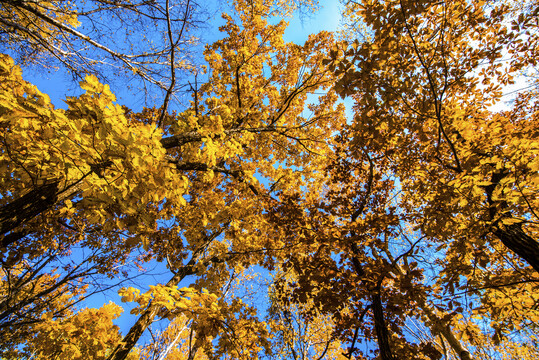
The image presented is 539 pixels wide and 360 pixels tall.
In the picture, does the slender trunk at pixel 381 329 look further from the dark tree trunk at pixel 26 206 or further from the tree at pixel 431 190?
the dark tree trunk at pixel 26 206

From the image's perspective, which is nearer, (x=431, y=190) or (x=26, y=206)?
(x=26, y=206)

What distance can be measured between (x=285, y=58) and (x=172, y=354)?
55.3 feet

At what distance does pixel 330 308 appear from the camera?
127 inches

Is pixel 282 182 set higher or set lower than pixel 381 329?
higher

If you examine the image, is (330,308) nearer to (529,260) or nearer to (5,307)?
(529,260)

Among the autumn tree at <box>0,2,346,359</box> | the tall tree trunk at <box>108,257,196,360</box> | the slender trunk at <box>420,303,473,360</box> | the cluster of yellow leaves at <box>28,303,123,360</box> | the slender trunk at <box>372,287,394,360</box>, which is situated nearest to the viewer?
the autumn tree at <box>0,2,346,359</box>

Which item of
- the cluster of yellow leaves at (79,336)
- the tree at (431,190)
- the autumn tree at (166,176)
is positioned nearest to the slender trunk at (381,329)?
the tree at (431,190)

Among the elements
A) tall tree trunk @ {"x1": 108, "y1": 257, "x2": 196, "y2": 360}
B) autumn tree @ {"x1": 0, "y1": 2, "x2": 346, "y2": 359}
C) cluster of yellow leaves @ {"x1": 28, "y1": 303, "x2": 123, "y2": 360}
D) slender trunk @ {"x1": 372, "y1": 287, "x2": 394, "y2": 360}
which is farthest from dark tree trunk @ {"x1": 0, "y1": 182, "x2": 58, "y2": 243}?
slender trunk @ {"x1": 372, "y1": 287, "x2": 394, "y2": 360}

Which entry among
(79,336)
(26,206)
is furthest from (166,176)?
(79,336)

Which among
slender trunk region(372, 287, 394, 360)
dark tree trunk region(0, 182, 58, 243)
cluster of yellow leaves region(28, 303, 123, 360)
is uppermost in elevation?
slender trunk region(372, 287, 394, 360)

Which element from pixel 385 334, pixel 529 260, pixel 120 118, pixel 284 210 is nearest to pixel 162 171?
pixel 120 118

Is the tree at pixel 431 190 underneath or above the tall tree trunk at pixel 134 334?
above

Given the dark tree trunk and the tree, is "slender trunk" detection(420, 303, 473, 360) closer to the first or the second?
the tree

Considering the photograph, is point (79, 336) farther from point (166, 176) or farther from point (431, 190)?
point (431, 190)
